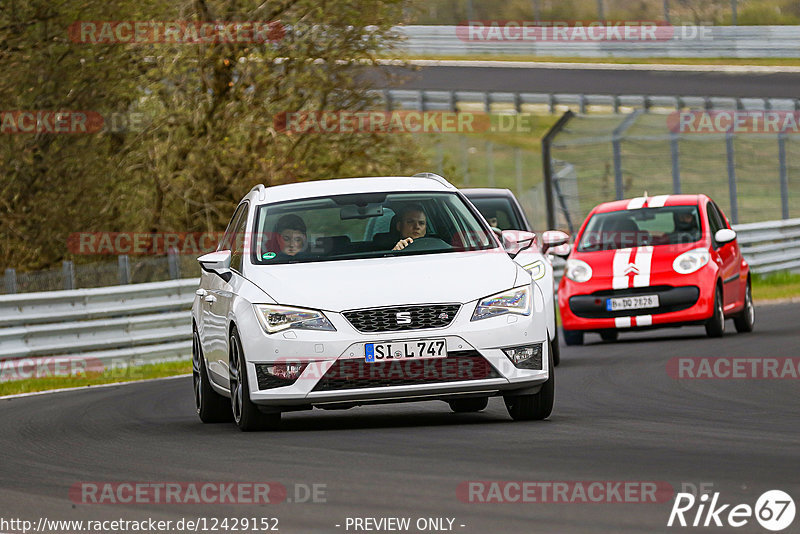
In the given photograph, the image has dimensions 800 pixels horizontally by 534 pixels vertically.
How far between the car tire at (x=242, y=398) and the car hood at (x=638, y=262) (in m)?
8.38

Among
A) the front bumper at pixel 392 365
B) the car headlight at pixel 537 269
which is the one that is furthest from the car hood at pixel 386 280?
the car headlight at pixel 537 269

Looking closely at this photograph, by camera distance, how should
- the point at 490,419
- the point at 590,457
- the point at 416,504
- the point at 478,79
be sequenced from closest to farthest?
1. the point at 416,504
2. the point at 590,457
3. the point at 490,419
4. the point at 478,79

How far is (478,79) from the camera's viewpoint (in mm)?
51750

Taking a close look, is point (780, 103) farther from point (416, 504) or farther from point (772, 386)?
point (416, 504)

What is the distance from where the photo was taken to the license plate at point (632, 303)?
58.6 ft

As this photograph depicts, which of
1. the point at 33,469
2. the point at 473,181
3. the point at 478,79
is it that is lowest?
the point at 473,181

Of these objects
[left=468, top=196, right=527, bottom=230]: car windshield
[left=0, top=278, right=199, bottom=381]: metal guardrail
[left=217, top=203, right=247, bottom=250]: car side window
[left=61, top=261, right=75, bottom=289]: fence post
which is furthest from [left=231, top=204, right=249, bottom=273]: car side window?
[left=61, top=261, right=75, bottom=289]: fence post

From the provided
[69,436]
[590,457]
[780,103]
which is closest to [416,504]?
[590,457]

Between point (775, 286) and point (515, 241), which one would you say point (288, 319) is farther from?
point (775, 286)

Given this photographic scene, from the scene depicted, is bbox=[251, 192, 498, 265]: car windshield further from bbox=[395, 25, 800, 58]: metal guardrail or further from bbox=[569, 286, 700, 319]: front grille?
bbox=[395, 25, 800, 58]: metal guardrail

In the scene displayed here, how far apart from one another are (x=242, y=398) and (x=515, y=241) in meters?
2.13

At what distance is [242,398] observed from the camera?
1002 cm

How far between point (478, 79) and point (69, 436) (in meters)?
41.8

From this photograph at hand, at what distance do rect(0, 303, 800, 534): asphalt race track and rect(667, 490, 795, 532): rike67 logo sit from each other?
0.17 feet
